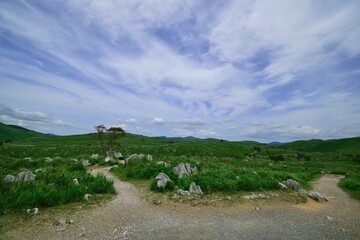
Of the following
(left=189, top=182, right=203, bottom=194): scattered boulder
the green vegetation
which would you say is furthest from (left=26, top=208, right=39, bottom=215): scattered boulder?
(left=189, top=182, right=203, bottom=194): scattered boulder

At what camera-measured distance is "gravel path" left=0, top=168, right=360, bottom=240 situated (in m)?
9.39

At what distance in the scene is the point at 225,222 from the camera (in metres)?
11.1

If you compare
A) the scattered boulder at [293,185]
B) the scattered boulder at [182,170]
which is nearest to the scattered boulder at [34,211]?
the scattered boulder at [182,170]

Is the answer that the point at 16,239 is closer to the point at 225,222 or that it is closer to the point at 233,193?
the point at 225,222

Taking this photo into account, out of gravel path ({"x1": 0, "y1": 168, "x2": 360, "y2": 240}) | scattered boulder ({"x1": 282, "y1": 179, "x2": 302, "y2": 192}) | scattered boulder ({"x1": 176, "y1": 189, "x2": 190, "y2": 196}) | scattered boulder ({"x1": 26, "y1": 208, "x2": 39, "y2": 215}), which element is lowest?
gravel path ({"x1": 0, "y1": 168, "x2": 360, "y2": 240})

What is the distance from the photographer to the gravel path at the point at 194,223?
370 inches

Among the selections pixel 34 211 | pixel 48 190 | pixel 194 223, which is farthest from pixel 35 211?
pixel 194 223

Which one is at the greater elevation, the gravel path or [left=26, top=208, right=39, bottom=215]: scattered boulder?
[left=26, top=208, right=39, bottom=215]: scattered boulder

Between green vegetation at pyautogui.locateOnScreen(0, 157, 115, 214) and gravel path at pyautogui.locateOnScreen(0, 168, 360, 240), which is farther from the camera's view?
green vegetation at pyautogui.locateOnScreen(0, 157, 115, 214)

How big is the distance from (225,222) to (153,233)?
12.1 ft

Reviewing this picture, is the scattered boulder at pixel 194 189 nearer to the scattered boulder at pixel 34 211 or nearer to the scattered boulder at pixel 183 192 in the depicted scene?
the scattered boulder at pixel 183 192

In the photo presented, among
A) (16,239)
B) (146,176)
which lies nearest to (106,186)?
(146,176)

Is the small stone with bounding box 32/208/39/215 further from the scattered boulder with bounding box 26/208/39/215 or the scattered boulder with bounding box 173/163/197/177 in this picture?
the scattered boulder with bounding box 173/163/197/177

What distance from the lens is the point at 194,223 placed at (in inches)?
425
